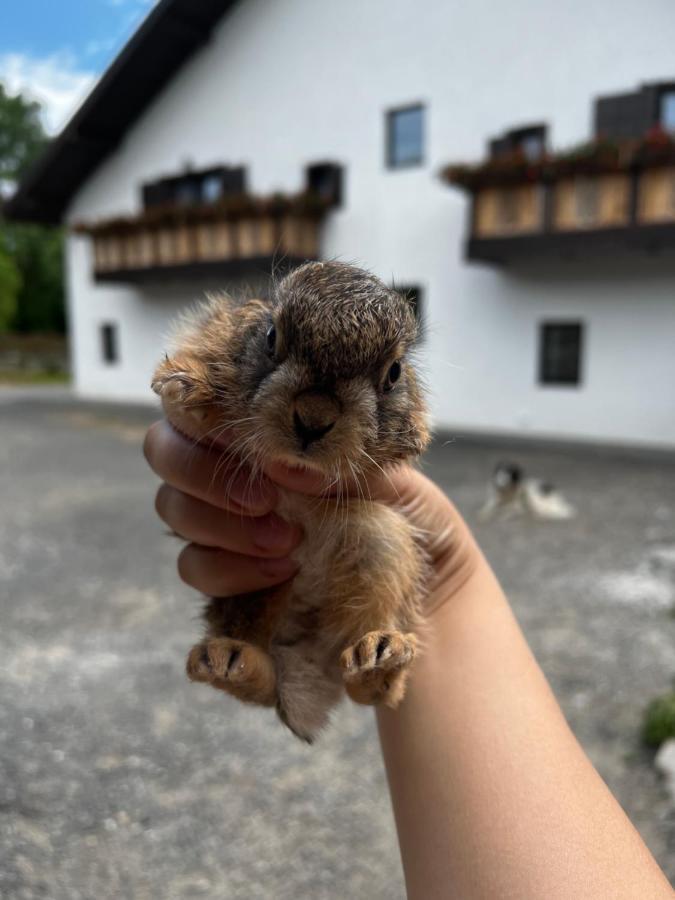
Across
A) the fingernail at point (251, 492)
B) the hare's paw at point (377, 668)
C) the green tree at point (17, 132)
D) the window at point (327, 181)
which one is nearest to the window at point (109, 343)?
the window at point (327, 181)

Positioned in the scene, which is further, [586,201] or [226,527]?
[586,201]

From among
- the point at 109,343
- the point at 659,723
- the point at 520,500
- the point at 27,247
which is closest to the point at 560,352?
the point at 520,500

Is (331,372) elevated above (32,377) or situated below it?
above

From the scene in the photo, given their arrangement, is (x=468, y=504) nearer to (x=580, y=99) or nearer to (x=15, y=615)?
(x=15, y=615)

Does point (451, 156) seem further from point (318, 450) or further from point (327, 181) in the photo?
point (318, 450)

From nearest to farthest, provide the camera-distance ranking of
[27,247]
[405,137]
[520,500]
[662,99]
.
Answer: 1. [520,500]
2. [662,99]
3. [405,137]
4. [27,247]

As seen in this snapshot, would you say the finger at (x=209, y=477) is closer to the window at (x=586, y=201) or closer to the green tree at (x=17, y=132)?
the green tree at (x=17, y=132)
